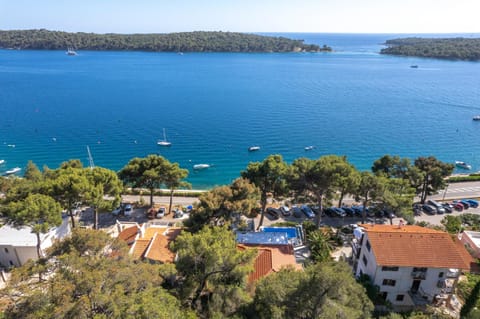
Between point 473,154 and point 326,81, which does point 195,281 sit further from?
point 326,81

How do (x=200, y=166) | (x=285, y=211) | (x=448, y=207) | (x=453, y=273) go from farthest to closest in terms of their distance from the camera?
(x=200, y=166) < (x=448, y=207) < (x=285, y=211) < (x=453, y=273)

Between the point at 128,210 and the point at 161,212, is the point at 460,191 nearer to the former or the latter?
the point at 161,212

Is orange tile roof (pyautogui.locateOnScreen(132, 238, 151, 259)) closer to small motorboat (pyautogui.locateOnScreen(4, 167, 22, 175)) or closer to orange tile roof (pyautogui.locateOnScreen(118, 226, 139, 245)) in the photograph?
orange tile roof (pyautogui.locateOnScreen(118, 226, 139, 245))

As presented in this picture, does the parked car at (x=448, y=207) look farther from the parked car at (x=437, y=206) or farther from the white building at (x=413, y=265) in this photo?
the white building at (x=413, y=265)

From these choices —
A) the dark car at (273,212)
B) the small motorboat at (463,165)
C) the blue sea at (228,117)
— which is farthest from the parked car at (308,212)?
the small motorboat at (463,165)

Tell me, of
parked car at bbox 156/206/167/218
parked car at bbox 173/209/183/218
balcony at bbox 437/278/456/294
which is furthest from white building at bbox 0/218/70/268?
balcony at bbox 437/278/456/294

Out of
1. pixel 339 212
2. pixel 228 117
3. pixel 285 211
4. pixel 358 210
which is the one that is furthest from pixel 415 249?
pixel 228 117
